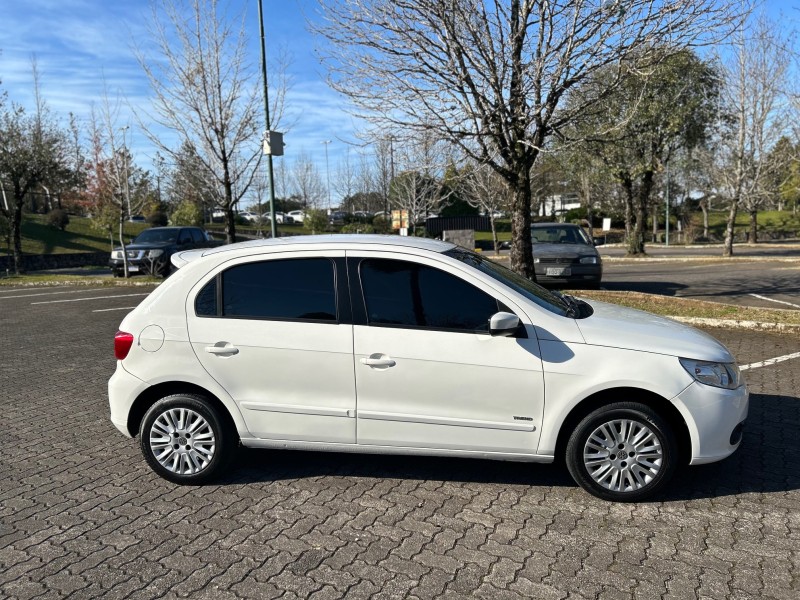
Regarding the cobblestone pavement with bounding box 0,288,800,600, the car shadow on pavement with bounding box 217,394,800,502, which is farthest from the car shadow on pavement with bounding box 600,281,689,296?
the car shadow on pavement with bounding box 217,394,800,502

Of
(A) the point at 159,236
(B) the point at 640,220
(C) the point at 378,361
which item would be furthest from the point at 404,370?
(B) the point at 640,220

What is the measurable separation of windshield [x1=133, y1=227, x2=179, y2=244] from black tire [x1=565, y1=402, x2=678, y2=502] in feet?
58.2

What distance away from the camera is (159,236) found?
64.0 ft

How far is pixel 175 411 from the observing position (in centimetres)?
410

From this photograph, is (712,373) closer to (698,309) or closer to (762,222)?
(698,309)

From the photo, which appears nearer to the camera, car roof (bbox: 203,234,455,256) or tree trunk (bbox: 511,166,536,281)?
car roof (bbox: 203,234,455,256)

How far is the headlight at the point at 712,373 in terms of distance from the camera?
3.69m

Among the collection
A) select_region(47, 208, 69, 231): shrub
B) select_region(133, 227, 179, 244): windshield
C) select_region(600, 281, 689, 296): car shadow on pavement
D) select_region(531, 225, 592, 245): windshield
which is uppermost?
select_region(47, 208, 69, 231): shrub

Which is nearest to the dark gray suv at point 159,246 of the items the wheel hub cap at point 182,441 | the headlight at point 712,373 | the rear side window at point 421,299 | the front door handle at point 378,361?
the wheel hub cap at point 182,441

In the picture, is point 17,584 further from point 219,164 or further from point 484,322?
point 219,164

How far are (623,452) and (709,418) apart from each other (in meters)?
0.55

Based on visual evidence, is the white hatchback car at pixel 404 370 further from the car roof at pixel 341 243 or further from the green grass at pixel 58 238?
the green grass at pixel 58 238

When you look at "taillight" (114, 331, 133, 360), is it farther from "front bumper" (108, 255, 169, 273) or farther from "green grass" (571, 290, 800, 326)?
"front bumper" (108, 255, 169, 273)

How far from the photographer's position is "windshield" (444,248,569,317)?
405 cm
